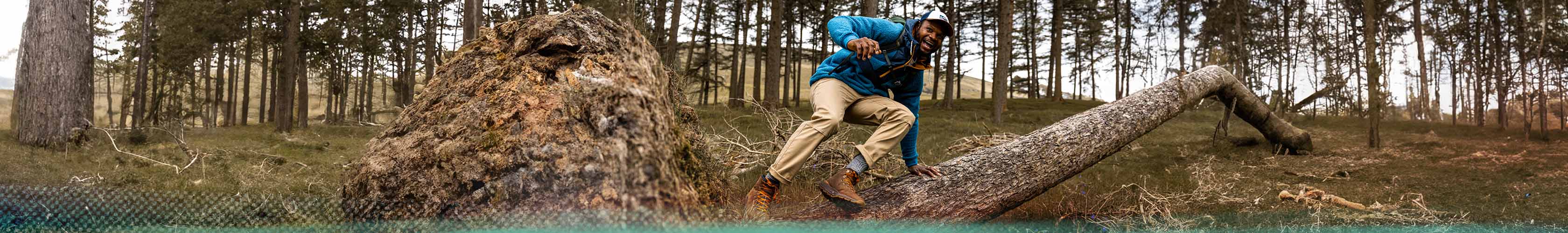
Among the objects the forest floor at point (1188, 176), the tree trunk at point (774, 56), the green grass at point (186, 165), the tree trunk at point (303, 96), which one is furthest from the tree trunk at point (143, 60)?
the tree trunk at point (774, 56)

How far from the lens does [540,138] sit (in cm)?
227

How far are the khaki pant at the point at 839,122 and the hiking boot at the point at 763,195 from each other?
54 millimetres

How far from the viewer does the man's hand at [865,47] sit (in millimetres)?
3373

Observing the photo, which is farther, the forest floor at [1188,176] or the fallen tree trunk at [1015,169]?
the forest floor at [1188,176]

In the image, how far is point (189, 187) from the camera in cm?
579

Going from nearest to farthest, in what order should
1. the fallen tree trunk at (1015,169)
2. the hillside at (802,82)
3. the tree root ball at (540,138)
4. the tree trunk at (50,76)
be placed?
1. the tree root ball at (540,138)
2. the fallen tree trunk at (1015,169)
3. the hillside at (802,82)
4. the tree trunk at (50,76)

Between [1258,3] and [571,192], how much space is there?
3171 cm

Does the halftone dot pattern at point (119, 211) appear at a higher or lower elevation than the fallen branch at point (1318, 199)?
higher

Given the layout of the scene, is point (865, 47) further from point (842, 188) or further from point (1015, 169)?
point (1015, 169)

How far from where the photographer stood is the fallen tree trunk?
4.29 meters

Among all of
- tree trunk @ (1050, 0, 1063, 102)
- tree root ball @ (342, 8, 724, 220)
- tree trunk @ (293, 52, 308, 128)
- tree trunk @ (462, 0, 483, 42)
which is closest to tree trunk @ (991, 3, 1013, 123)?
tree trunk @ (1050, 0, 1063, 102)

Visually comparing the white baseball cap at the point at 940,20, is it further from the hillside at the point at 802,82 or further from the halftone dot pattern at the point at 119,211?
the halftone dot pattern at the point at 119,211

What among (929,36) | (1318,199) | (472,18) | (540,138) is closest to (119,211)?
(540,138)

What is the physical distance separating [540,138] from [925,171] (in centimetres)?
277
